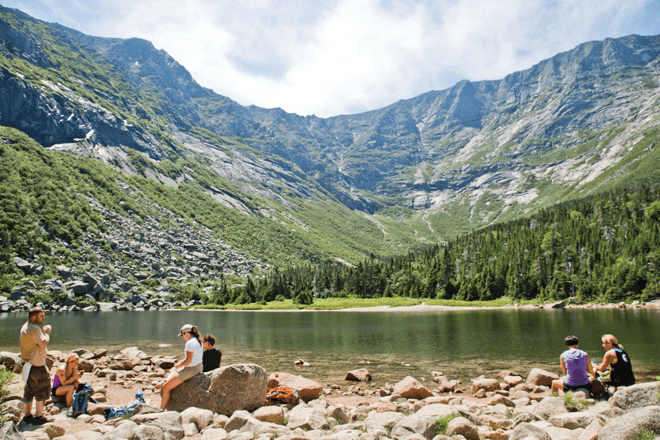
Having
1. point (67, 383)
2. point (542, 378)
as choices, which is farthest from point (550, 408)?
point (67, 383)

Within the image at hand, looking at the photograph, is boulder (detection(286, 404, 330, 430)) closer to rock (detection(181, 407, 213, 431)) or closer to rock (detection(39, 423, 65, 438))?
rock (detection(181, 407, 213, 431))

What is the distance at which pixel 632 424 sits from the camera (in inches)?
285

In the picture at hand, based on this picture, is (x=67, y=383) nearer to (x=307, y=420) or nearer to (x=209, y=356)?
(x=209, y=356)

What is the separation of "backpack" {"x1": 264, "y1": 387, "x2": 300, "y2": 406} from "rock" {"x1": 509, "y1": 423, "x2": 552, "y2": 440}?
9.92 m

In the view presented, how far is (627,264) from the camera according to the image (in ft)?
337

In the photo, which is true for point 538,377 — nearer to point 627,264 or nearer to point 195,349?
point 195,349

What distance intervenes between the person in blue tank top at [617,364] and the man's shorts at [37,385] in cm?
2067

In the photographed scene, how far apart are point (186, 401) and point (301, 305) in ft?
386

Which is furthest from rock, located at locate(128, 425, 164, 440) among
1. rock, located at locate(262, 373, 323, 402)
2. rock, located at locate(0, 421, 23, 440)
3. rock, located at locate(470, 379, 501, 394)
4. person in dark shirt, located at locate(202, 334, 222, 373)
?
rock, located at locate(470, 379, 501, 394)

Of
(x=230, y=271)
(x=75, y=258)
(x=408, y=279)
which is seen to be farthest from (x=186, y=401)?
(x=230, y=271)

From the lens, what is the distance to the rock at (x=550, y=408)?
1191 centimetres

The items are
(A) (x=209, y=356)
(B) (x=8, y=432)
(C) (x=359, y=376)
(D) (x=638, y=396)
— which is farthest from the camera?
(C) (x=359, y=376)

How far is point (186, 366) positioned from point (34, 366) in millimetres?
4856

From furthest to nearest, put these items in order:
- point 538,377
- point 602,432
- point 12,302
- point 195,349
A: point 12,302 < point 538,377 < point 195,349 < point 602,432
